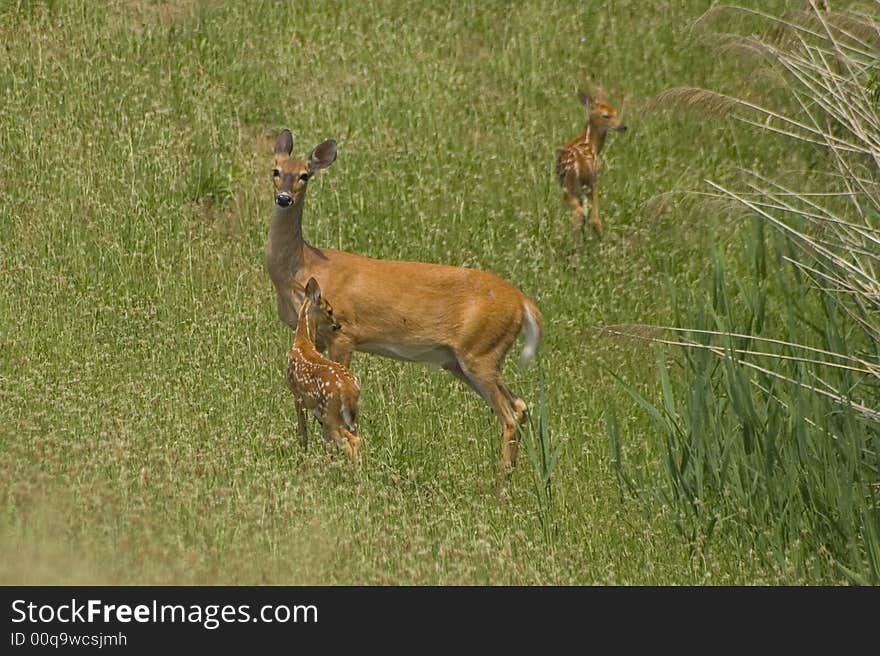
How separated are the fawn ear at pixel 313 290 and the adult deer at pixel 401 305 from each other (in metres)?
0.30

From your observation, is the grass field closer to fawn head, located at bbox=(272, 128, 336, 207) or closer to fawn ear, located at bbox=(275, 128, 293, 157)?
fawn head, located at bbox=(272, 128, 336, 207)

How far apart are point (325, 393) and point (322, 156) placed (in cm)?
202

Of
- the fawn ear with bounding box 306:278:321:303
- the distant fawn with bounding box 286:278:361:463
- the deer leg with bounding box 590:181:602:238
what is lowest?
the deer leg with bounding box 590:181:602:238

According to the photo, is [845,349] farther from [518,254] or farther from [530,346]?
[518,254]

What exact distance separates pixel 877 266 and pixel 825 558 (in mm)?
1911

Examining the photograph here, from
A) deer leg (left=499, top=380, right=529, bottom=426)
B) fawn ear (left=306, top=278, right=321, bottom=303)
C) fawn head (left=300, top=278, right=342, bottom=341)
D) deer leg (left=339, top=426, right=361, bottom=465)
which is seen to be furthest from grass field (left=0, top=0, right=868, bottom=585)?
fawn ear (left=306, top=278, right=321, bottom=303)

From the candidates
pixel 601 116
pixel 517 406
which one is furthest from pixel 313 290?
pixel 601 116

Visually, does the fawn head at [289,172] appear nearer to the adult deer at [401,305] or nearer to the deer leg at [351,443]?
the adult deer at [401,305]

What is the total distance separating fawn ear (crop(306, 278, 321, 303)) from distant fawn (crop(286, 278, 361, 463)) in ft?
0.87

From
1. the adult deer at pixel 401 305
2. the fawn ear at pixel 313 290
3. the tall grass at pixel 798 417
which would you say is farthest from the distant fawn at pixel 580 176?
the fawn ear at pixel 313 290

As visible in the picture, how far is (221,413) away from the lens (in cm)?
937

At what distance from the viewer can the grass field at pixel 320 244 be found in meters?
7.66

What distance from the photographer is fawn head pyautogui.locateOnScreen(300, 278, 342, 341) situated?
9.59 m

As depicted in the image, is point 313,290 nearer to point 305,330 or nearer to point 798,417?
point 305,330
